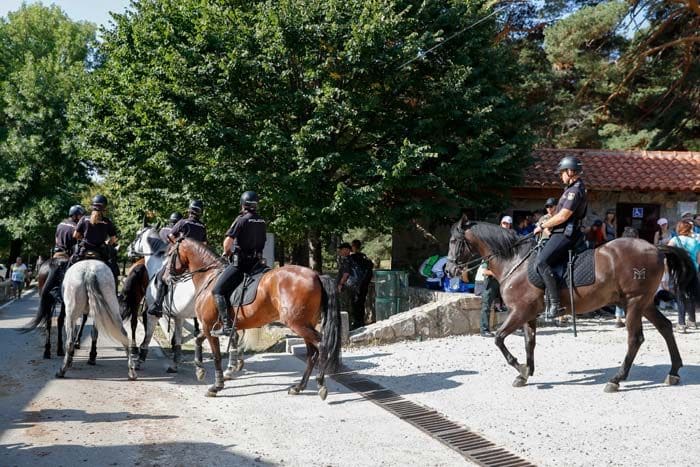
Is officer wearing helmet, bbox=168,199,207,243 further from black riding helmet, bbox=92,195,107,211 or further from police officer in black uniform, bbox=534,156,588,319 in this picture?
police officer in black uniform, bbox=534,156,588,319

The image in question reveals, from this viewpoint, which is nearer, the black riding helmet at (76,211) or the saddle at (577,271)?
the saddle at (577,271)

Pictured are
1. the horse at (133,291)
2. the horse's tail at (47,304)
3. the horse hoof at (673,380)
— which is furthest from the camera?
the horse at (133,291)

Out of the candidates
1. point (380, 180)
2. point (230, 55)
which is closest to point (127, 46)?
point (230, 55)

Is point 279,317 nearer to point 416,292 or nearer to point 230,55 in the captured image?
point 416,292

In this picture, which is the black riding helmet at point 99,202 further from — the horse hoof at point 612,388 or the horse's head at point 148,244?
the horse hoof at point 612,388

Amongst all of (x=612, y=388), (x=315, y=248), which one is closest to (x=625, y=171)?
(x=315, y=248)

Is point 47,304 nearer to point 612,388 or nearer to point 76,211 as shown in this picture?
point 76,211

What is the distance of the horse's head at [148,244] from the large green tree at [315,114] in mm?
2754

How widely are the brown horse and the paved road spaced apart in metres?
0.45

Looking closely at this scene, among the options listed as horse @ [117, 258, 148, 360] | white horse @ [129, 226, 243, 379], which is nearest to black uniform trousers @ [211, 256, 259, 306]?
white horse @ [129, 226, 243, 379]

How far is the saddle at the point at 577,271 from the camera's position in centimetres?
856

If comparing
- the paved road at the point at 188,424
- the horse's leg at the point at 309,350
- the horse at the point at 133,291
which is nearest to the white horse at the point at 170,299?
the horse at the point at 133,291

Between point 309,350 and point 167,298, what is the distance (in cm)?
289

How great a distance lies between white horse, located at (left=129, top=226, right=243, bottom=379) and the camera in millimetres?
9906
